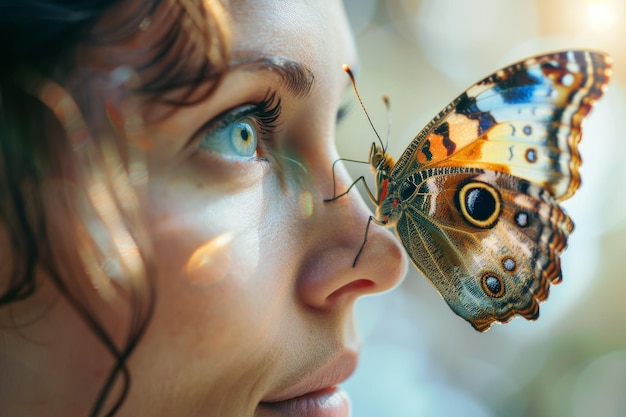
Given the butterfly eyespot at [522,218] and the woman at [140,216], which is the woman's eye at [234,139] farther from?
the butterfly eyespot at [522,218]

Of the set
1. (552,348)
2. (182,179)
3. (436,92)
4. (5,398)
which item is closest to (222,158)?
(182,179)

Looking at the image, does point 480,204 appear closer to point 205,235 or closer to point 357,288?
point 357,288

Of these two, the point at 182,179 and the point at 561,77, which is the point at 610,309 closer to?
the point at 561,77

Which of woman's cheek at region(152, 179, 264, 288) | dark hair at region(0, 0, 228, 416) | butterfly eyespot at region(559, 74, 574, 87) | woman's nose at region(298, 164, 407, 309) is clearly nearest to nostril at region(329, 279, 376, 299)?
woman's nose at region(298, 164, 407, 309)

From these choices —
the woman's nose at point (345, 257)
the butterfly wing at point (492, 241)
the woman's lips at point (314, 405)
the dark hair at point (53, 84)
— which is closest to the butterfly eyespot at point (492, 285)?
the butterfly wing at point (492, 241)

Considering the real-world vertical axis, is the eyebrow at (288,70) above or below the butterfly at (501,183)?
above

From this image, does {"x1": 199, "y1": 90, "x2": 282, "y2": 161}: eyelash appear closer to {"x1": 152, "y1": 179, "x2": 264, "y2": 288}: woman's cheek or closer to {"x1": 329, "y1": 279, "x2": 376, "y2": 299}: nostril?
{"x1": 152, "y1": 179, "x2": 264, "y2": 288}: woman's cheek

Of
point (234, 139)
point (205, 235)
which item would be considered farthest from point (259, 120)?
point (205, 235)
